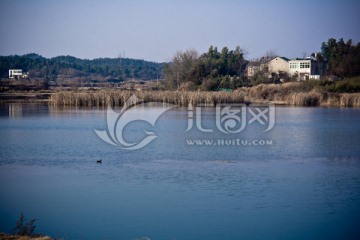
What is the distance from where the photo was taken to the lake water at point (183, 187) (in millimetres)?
10305

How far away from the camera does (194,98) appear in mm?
42938

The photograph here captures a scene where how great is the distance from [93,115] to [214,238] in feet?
85.4

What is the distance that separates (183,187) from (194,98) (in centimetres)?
2970

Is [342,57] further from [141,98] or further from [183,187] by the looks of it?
[183,187]

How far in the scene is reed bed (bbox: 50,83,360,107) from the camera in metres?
42.6

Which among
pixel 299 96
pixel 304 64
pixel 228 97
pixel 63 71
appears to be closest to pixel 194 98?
pixel 228 97

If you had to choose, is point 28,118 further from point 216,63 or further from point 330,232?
point 216,63

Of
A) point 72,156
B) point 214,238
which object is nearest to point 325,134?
point 72,156

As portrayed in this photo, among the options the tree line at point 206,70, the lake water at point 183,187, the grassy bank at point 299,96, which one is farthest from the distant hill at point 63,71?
the lake water at point 183,187

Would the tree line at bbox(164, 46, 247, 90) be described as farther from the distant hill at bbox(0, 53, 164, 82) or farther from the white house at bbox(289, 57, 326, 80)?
the distant hill at bbox(0, 53, 164, 82)

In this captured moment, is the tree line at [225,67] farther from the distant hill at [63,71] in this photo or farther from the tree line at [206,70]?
the distant hill at [63,71]

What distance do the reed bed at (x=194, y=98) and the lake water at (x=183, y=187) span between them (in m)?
18.3

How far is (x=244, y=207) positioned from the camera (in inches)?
458

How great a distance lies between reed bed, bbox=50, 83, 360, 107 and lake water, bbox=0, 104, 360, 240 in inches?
719
